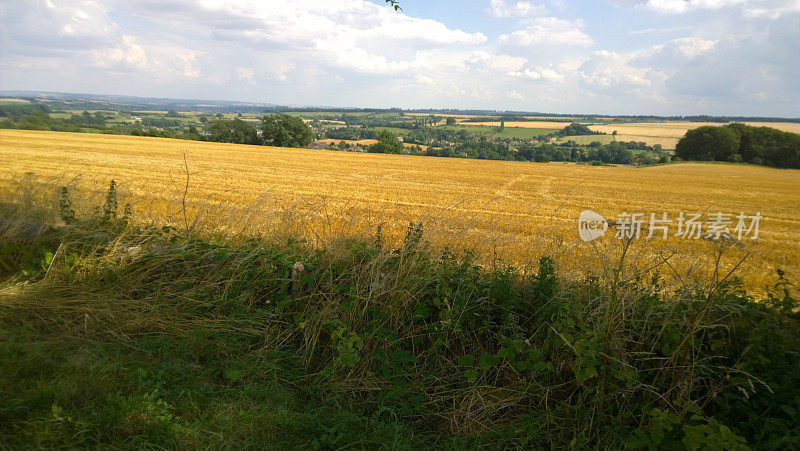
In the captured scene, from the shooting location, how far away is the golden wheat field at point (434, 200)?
4719 mm

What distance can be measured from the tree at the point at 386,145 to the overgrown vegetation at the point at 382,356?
191ft

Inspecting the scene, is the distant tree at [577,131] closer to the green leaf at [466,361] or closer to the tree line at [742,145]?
the tree line at [742,145]

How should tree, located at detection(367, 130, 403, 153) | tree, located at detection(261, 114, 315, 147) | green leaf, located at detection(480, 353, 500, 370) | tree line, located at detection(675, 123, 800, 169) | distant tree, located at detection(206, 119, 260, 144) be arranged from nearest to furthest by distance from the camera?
green leaf, located at detection(480, 353, 500, 370) → tree line, located at detection(675, 123, 800, 169) → tree, located at detection(261, 114, 315, 147) → distant tree, located at detection(206, 119, 260, 144) → tree, located at detection(367, 130, 403, 153)

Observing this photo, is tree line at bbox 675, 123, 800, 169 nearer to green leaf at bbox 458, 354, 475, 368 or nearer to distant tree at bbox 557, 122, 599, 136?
distant tree at bbox 557, 122, 599, 136

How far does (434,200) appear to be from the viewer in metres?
17.6

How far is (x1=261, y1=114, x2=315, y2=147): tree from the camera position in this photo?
197 feet

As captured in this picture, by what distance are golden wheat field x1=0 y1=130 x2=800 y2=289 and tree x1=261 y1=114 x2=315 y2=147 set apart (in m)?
29.5

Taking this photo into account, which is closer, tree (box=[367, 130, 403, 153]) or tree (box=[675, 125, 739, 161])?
tree (box=[675, 125, 739, 161])

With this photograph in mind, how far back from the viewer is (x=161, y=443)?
244 cm

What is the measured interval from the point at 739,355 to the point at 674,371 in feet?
1.81

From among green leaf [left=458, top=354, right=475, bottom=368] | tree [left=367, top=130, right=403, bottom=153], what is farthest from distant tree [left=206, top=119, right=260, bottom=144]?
green leaf [left=458, top=354, right=475, bottom=368]

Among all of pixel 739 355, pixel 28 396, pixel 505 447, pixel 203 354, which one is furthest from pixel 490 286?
pixel 28 396

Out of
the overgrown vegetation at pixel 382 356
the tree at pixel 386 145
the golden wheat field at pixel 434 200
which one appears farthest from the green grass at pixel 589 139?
the overgrown vegetation at pixel 382 356

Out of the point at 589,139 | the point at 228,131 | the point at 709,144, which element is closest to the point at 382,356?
the point at 709,144
